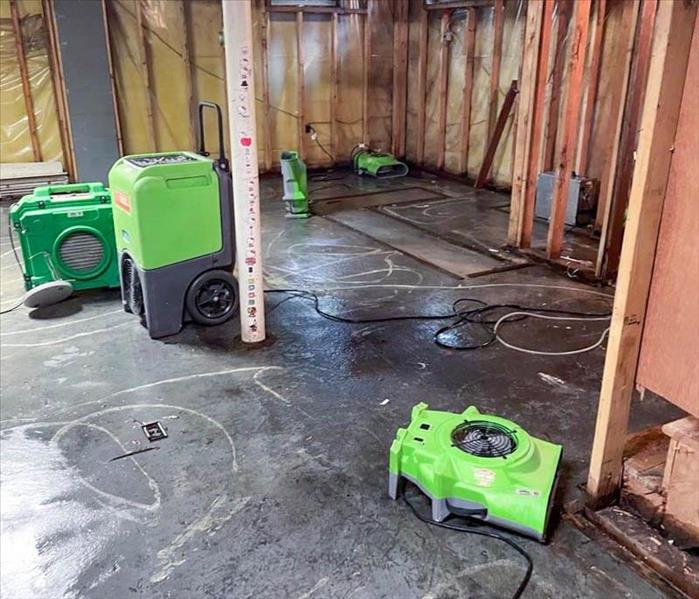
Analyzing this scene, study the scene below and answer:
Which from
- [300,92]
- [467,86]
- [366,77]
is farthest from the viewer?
[366,77]

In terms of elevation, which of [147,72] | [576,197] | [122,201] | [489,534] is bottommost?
[489,534]

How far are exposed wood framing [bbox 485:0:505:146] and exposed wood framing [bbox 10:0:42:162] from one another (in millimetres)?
4900

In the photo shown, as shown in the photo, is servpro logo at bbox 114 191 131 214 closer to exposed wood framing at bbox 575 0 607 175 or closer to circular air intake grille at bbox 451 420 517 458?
circular air intake grille at bbox 451 420 517 458

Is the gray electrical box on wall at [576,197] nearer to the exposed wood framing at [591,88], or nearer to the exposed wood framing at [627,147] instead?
the exposed wood framing at [591,88]

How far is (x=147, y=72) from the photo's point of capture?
693 centimetres

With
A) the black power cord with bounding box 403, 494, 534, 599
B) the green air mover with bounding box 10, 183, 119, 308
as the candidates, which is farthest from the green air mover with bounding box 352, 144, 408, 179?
the black power cord with bounding box 403, 494, 534, 599

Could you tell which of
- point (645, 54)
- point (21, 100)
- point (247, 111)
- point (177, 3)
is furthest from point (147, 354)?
point (177, 3)

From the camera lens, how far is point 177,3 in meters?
6.93

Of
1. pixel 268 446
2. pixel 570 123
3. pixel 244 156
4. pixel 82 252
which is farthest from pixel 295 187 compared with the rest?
pixel 268 446

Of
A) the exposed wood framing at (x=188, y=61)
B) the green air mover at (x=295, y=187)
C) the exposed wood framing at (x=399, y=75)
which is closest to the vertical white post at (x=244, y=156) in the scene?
the green air mover at (x=295, y=187)

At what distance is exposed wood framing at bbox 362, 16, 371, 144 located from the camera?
797cm

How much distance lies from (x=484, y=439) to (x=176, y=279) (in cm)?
196

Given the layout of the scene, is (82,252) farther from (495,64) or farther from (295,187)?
(495,64)

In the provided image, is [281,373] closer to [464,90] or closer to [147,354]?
[147,354]
